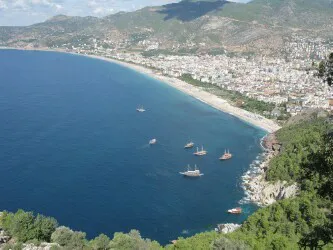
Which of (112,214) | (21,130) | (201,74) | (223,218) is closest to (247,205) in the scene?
(223,218)

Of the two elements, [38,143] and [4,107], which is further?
[4,107]

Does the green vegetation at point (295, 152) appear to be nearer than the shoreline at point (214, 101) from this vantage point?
Yes

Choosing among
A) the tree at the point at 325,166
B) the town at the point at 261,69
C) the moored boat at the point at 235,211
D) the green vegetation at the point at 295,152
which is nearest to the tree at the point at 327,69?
the tree at the point at 325,166

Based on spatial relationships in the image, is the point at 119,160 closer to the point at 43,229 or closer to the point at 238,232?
the point at 43,229

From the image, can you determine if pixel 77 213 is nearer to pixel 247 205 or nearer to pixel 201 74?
pixel 247 205

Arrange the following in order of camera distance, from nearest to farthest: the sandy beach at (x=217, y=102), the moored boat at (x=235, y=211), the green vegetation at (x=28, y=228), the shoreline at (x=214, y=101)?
1. the green vegetation at (x=28, y=228)
2. the moored boat at (x=235, y=211)
3. the sandy beach at (x=217, y=102)
4. the shoreline at (x=214, y=101)

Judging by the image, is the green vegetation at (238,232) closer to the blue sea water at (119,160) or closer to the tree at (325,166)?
the tree at (325,166)
